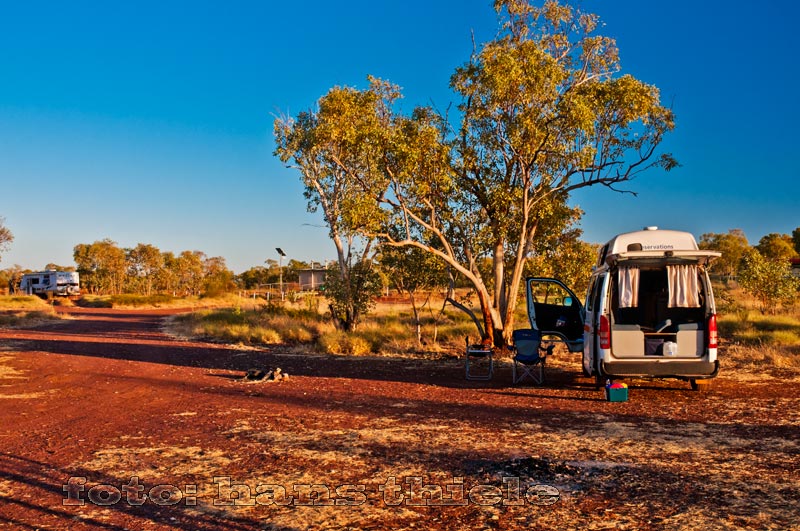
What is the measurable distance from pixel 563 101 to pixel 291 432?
989 centimetres

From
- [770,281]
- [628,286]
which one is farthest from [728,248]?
[628,286]

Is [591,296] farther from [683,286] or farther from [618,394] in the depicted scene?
[618,394]

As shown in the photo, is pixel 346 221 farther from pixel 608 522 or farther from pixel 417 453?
pixel 608 522

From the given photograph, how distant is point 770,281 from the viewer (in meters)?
24.8

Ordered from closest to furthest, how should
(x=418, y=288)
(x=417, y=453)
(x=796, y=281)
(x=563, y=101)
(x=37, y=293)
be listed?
1. (x=417, y=453)
2. (x=563, y=101)
3. (x=418, y=288)
4. (x=796, y=281)
5. (x=37, y=293)

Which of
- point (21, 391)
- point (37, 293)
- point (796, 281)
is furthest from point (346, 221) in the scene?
point (37, 293)

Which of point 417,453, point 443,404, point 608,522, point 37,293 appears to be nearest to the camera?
point 608,522

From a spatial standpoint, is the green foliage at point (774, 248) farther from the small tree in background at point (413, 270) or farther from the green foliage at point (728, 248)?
the small tree in background at point (413, 270)

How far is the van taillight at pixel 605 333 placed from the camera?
970cm


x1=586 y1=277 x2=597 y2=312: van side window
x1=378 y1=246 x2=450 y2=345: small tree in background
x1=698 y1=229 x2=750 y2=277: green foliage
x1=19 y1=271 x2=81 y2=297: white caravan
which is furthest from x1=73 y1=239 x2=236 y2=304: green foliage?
x1=586 y1=277 x2=597 y2=312: van side window

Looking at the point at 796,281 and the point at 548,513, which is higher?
the point at 796,281

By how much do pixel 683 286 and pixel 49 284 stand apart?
68390mm

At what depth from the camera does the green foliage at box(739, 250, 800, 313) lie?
80.5 feet

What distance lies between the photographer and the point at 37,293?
65.8 meters
